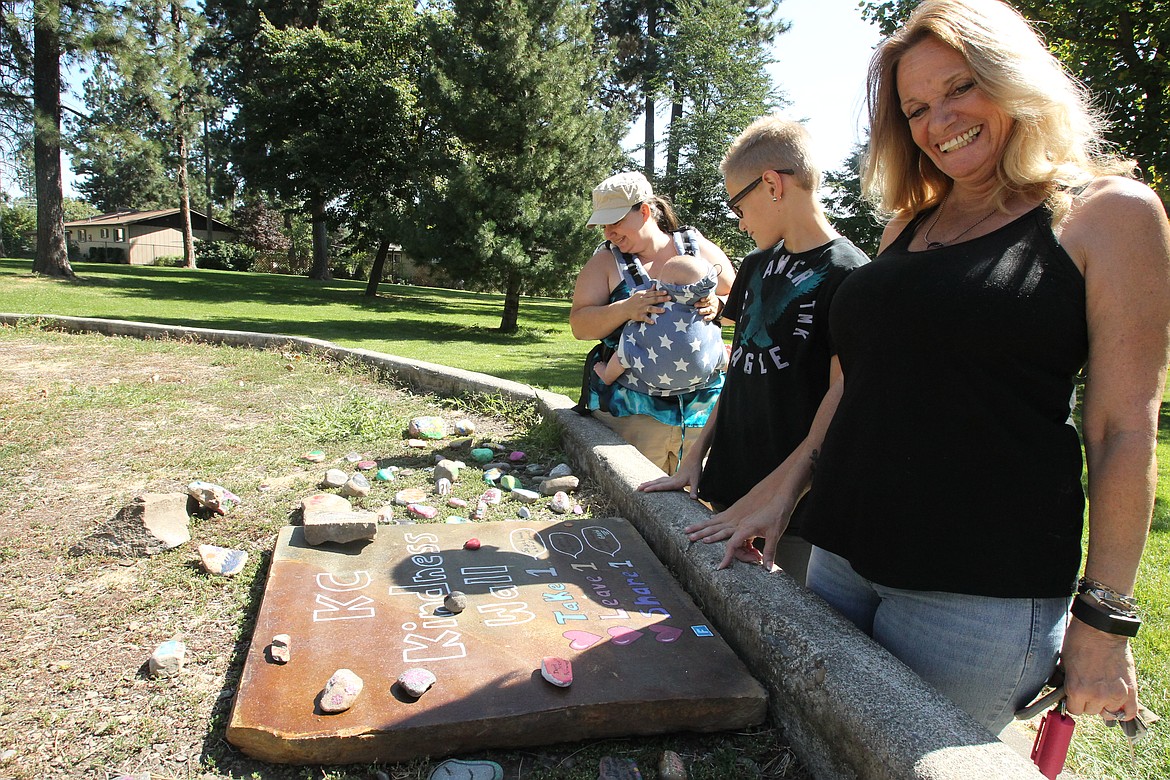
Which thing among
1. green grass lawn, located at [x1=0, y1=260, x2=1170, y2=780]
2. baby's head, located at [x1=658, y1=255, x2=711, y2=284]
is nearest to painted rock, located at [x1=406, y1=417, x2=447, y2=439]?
baby's head, located at [x1=658, y1=255, x2=711, y2=284]

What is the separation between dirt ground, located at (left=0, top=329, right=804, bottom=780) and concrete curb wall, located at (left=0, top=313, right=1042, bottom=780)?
0.55ft

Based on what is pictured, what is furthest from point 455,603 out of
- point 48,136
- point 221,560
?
point 48,136

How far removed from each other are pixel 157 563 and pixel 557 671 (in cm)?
186

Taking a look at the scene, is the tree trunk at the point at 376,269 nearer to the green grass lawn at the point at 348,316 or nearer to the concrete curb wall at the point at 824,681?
the green grass lawn at the point at 348,316

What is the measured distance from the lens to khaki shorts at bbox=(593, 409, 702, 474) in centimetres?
384

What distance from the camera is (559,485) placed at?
159 inches

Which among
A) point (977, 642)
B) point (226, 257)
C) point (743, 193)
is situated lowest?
point (977, 642)

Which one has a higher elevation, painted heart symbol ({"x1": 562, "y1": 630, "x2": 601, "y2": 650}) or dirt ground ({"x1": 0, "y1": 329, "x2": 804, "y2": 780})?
painted heart symbol ({"x1": 562, "y1": 630, "x2": 601, "y2": 650})

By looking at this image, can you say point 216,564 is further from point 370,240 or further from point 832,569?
point 370,240

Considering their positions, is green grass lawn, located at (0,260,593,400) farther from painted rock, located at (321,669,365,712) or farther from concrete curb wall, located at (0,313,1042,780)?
painted rock, located at (321,669,365,712)

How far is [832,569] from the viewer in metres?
1.95

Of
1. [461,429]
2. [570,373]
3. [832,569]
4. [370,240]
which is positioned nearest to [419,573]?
[832,569]

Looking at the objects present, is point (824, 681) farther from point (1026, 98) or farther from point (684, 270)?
point (684, 270)

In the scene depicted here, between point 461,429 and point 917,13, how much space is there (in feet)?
14.0
